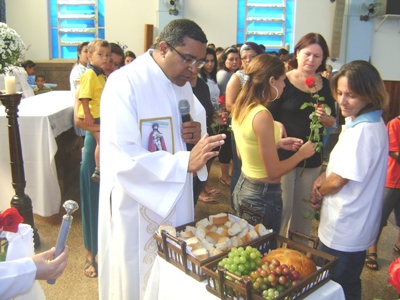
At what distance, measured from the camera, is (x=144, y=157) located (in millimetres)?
1719

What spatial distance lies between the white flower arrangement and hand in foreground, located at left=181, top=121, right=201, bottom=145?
2.21 meters

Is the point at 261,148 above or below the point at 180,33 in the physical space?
below

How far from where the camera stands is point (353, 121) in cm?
195

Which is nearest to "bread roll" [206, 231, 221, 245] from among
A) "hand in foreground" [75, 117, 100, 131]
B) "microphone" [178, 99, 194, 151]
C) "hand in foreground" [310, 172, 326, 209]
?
"microphone" [178, 99, 194, 151]

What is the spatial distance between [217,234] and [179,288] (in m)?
0.26

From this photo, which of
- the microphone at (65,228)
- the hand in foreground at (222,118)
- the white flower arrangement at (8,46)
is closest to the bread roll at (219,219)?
the microphone at (65,228)

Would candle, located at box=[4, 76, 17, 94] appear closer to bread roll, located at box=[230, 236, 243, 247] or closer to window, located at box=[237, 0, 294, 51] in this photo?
bread roll, located at box=[230, 236, 243, 247]

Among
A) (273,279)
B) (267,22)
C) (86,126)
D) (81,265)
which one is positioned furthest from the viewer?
(267,22)

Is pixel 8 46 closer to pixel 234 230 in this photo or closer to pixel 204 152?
pixel 204 152

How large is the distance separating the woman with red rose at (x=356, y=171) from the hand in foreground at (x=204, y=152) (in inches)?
24.8

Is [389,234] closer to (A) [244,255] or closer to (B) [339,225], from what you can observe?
(B) [339,225]

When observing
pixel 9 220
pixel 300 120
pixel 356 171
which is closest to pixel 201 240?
pixel 9 220

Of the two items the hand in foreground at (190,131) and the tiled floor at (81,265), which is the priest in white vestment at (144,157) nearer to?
the hand in foreground at (190,131)

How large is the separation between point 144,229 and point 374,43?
10109mm
